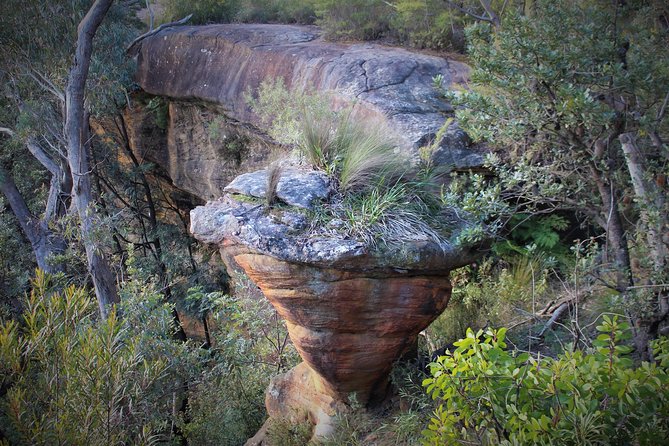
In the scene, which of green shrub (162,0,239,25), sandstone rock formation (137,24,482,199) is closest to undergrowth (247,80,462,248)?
sandstone rock formation (137,24,482,199)

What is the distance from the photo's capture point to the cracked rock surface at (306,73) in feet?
25.1

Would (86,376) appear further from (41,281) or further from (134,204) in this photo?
(134,204)

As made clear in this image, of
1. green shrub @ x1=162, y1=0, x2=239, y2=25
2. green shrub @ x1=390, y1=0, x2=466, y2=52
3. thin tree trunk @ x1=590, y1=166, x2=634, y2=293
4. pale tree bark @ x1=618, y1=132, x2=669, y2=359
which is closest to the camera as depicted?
pale tree bark @ x1=618, y1=132, x2=669, y2=359

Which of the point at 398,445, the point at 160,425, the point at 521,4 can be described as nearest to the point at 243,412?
the point at 160,425

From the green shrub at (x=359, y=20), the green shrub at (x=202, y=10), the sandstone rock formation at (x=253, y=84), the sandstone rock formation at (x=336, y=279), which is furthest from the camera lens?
the green shrub at (x=202, y=10)

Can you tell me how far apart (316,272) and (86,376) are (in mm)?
1854

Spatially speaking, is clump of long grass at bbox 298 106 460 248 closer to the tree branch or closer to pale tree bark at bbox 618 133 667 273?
pale tree bark at bbox 618 133 667 273

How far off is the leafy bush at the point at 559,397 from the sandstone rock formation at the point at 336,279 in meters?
1.52

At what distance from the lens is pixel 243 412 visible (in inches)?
287

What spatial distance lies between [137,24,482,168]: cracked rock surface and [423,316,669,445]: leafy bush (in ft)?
13.7

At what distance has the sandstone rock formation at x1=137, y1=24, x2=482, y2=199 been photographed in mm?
7875

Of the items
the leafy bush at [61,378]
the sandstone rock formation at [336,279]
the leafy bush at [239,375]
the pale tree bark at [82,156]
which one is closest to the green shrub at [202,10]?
the pale tree bark at [82,156]

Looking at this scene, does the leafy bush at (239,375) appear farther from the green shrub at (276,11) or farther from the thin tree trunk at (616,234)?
the green shrub at (276,11)

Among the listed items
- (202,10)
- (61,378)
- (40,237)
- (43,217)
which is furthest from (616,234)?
(202,10)
